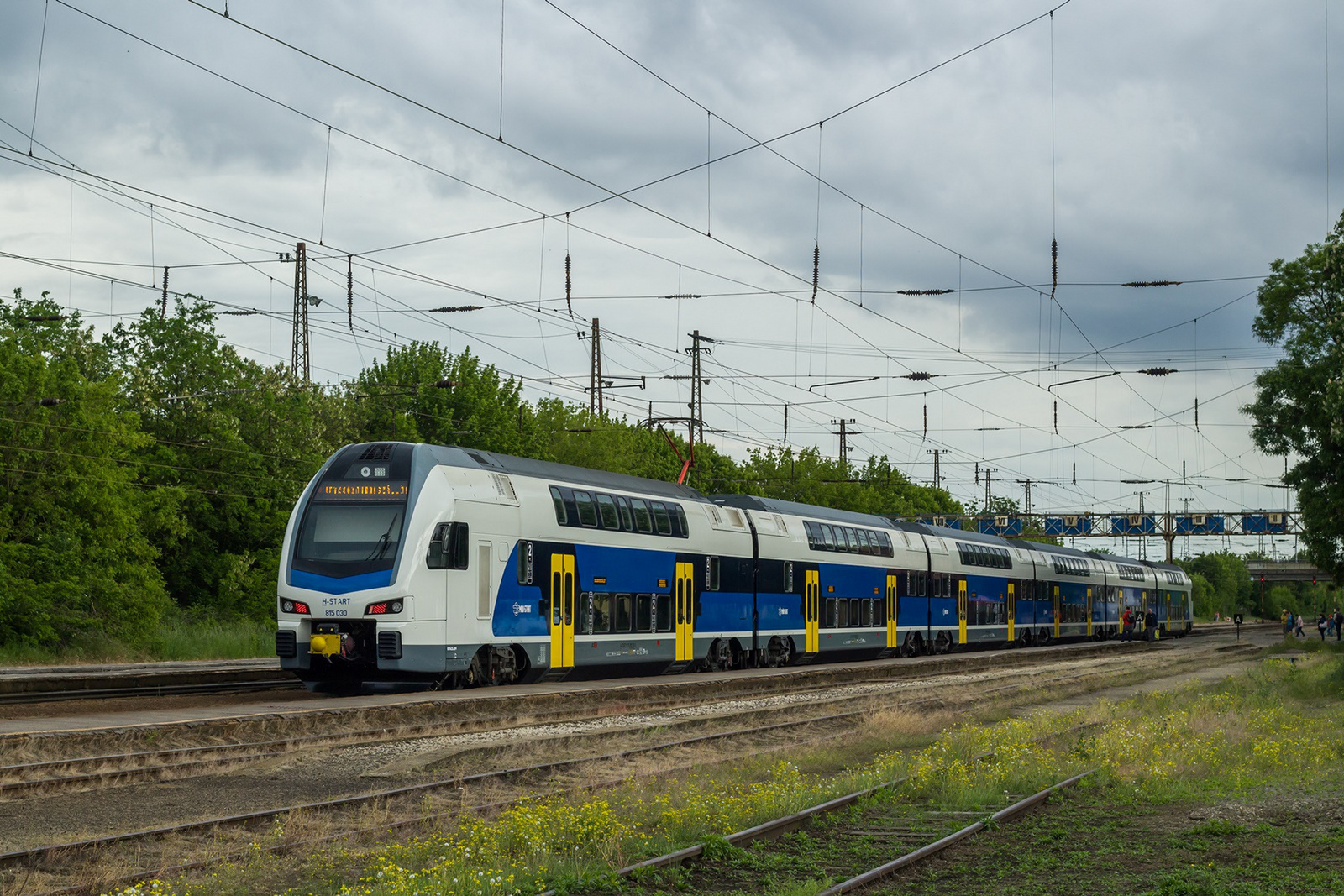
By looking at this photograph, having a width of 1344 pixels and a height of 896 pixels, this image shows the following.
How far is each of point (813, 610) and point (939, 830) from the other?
86.8 feet

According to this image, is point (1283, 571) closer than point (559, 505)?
No

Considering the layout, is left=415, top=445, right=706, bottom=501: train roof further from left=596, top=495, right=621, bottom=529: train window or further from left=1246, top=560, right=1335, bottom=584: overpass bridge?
left=1246, top=560, right=1335, bottom=584: overpass bridge

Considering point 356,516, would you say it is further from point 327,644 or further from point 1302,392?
point 1302,392

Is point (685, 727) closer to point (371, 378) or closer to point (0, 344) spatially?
point (0, 344)

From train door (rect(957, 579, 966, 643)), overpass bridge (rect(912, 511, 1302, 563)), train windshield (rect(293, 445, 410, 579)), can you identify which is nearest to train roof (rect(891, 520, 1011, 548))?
train door (rect(957, 579, 966, 643))

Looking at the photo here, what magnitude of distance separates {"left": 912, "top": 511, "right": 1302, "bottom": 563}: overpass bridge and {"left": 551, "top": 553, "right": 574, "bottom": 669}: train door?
8487 centimetres

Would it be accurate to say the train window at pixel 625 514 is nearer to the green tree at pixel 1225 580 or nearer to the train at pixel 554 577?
the train at pixel 554 577

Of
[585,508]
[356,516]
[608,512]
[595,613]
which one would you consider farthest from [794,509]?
[356,516]

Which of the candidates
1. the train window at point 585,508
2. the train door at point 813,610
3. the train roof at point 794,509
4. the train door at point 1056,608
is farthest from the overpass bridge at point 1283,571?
the train window at point 585,508

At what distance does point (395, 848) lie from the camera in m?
10.3

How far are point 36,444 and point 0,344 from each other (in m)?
3.12

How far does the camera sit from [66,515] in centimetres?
3788

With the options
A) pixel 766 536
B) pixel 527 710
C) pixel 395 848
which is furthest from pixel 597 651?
pixel 395 848

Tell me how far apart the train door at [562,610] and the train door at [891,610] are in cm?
1839
